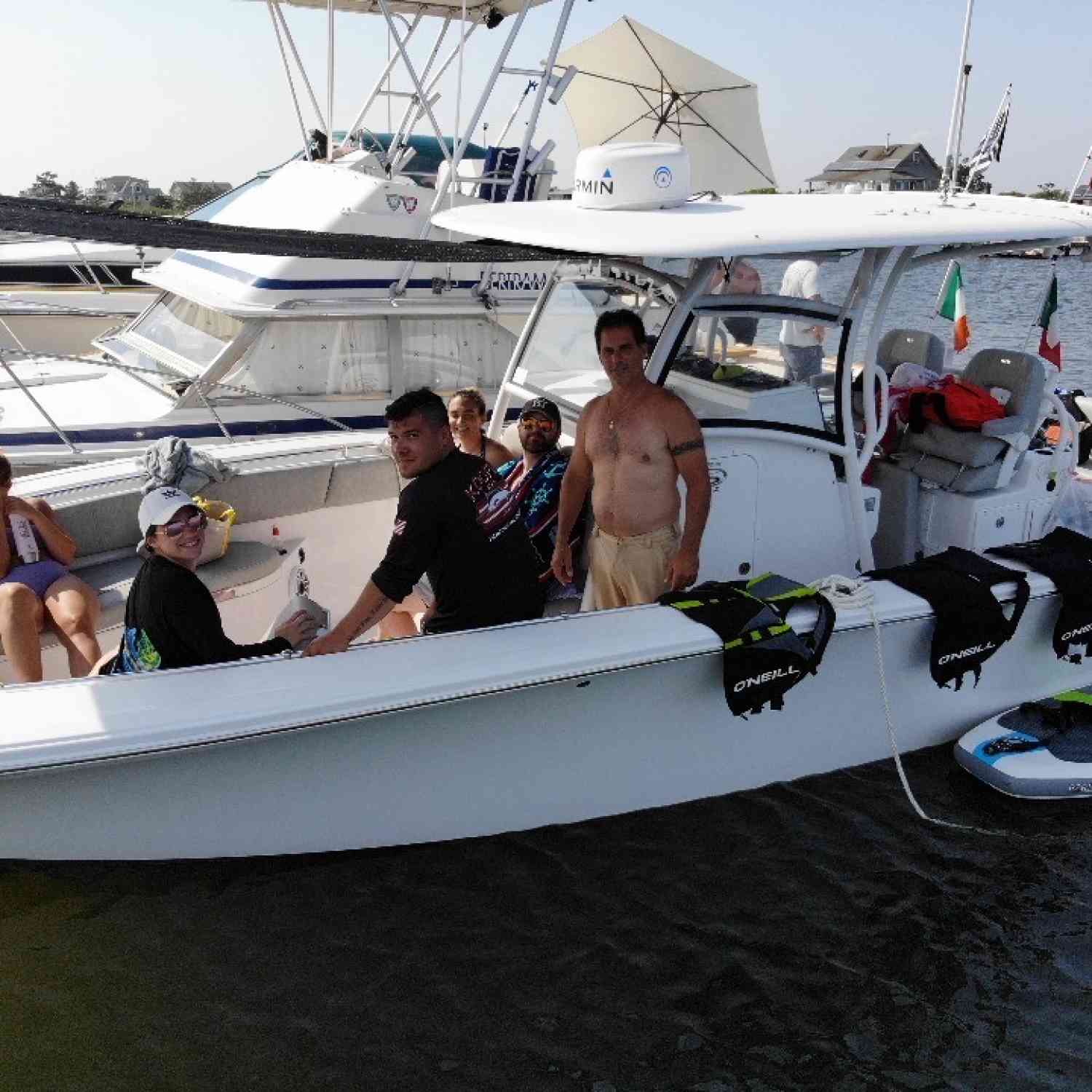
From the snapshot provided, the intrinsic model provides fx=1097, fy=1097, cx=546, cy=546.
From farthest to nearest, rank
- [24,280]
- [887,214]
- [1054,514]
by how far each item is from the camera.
A: [24,280], [1054,514], [887,214]

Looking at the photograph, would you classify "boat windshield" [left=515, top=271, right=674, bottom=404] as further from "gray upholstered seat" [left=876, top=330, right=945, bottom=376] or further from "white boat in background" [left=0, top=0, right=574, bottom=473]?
"white boat in background" [left=0, top=0, right=574, bottom=473]

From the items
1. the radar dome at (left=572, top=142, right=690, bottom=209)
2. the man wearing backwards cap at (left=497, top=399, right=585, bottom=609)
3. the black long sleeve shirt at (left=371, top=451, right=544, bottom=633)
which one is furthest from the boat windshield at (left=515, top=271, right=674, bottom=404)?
the black long sleeve shirt at (left=371, top=451, right=544, bottom=633)

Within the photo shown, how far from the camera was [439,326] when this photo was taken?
851cm

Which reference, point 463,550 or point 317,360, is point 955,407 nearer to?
point 463,550

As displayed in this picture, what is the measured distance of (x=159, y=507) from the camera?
3.22 m

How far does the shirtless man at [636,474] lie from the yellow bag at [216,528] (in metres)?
1.68

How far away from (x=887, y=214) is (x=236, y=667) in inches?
Answer: 109

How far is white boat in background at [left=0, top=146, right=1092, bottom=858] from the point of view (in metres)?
3.23

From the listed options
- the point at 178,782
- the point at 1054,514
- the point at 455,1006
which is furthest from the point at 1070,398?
the point at 178,782

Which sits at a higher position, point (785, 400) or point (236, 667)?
point (785, 400)

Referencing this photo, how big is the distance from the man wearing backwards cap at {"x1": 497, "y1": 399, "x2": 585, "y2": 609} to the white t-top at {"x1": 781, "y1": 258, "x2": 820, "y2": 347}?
0.95m

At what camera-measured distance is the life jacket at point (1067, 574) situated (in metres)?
4.26

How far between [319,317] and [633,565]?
15.9 feet

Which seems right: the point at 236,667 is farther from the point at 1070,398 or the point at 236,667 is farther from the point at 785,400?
the point at 1070,398
